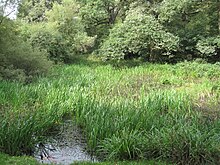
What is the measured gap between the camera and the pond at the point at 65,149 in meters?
5.34

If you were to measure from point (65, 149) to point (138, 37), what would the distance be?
1253 cm

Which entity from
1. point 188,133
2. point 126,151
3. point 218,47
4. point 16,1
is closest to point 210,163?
point 188,133

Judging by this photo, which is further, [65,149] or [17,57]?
[17,57]

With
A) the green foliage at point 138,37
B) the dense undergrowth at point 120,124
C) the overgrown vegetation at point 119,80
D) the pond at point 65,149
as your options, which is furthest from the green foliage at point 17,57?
the green foliage at point 138,37

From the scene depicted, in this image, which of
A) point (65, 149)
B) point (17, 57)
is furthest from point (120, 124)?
point (17, 57)

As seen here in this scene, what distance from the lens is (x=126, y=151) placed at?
196 inches

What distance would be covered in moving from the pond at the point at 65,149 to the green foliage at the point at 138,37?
11366 millimetres

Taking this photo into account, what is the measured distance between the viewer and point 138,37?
17.7 metres

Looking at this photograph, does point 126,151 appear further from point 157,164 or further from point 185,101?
point 185,101

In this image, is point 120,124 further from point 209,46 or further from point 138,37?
point 209,46

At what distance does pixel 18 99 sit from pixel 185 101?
13.1 ft

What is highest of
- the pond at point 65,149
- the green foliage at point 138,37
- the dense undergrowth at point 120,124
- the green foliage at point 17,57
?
the green foliage at point 138,37

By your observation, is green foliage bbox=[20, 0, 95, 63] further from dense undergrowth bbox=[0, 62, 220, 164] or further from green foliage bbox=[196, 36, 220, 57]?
dense undergrowth bbox=[0, 62, 220, 164]

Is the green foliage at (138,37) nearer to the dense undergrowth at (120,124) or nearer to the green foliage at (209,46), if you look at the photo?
the green foliage at (209,46)
